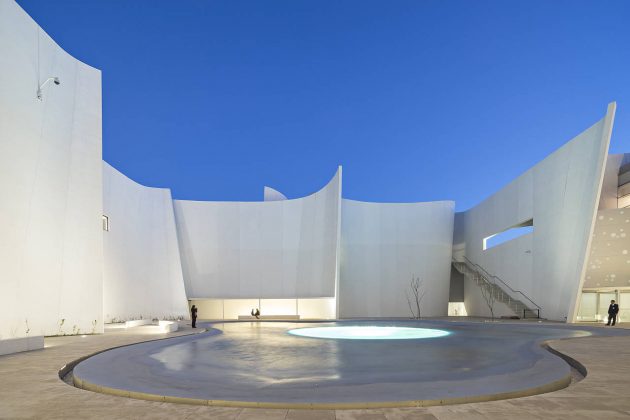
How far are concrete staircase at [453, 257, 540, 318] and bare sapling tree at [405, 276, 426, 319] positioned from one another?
11.7ft

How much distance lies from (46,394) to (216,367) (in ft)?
10.5

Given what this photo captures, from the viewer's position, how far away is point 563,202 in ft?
68.9

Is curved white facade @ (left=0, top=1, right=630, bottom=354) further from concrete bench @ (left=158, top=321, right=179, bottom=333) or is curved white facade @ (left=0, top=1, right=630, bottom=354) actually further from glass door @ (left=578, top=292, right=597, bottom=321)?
concrete bench @ (left=158, top=321, right=179, bottom=333)

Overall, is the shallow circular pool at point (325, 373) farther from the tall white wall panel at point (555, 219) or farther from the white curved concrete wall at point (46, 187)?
the tall white wall panel at point (555, 219)

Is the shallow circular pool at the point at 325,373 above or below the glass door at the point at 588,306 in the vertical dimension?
above

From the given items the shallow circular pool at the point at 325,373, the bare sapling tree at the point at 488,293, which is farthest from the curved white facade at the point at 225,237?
the shallow circular pool at the point at 325,373

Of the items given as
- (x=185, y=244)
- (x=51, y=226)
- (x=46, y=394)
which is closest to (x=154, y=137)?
(x=185, y=244)

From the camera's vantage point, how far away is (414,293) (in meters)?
31.4

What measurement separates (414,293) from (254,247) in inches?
481

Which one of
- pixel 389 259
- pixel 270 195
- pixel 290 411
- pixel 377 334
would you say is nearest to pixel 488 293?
pixel 389 259

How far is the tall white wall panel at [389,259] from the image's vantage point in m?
31.3

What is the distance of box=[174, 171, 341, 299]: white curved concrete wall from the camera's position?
30.7m

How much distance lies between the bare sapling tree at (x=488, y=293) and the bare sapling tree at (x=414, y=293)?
4.24 m

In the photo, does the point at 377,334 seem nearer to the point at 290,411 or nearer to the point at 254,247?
the point at 290,411
